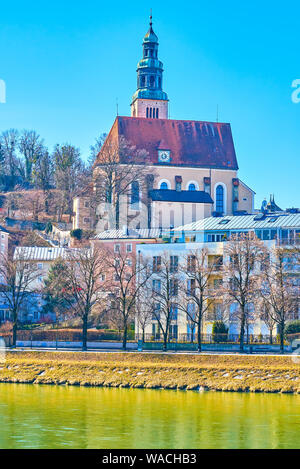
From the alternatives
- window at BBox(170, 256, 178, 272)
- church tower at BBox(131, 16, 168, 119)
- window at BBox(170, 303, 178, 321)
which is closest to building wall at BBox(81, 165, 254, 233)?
church tower at BBox(131, 16, 168, 119)

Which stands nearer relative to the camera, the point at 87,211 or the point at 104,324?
the point at 104,324

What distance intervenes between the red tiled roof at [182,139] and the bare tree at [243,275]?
4825cm

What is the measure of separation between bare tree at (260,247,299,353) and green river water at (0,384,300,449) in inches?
429

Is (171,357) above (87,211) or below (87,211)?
below

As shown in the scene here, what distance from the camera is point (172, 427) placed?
33000 millimetres

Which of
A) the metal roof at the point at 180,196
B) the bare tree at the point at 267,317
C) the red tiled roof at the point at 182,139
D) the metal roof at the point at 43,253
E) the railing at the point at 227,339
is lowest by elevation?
the railing at the point at 227,339

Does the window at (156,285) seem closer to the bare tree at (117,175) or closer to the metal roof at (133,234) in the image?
the metal roof at (133,234)

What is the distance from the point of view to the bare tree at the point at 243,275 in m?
54.6

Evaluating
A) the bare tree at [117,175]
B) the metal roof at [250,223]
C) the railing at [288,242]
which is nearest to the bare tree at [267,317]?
the railing at [288,242]

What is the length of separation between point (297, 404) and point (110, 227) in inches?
2157

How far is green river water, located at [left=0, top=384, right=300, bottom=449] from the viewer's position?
29.9 metres

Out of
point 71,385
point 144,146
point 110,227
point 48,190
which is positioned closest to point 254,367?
point 71,385

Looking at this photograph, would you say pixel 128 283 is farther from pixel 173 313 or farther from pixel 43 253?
pixel 43 253

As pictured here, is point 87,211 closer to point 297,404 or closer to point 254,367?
point 254,367
